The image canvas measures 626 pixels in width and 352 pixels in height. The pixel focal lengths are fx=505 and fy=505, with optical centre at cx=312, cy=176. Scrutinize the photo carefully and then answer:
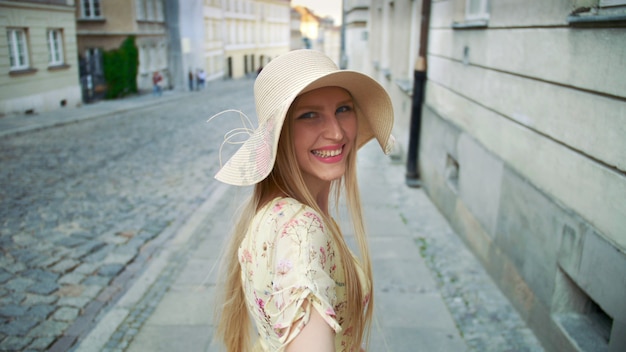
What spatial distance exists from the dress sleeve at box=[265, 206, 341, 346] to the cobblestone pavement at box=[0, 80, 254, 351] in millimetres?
3321

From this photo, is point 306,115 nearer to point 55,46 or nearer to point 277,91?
point 277,91

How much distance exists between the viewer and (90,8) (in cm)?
2483

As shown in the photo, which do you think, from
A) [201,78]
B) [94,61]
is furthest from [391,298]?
[201,78]

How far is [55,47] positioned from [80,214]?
53.4 feet

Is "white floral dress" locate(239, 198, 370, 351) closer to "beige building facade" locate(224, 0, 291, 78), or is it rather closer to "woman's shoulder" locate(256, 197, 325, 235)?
"woman's shoulder" locate(256, 197, 325, 235)

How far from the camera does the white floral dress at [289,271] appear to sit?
52.1 inches

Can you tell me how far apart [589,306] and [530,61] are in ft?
6.59

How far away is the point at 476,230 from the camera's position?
5484 millimetres

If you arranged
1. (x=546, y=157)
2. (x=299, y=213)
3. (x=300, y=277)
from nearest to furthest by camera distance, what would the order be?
1. (x=300, y=277)
2. (x=299, y=213)
3. (x=546, y=157)

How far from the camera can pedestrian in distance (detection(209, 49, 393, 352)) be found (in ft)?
4.42

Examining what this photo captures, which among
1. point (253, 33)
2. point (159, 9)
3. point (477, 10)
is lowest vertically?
point (477, 10)

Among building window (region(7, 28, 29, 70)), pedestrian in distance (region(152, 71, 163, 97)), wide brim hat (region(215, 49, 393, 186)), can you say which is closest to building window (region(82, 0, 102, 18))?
pedestrian in distance (region(152, 71, 163, 97))

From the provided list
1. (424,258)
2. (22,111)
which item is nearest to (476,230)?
(424,258)

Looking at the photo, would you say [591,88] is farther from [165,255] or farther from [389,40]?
[389,40]
